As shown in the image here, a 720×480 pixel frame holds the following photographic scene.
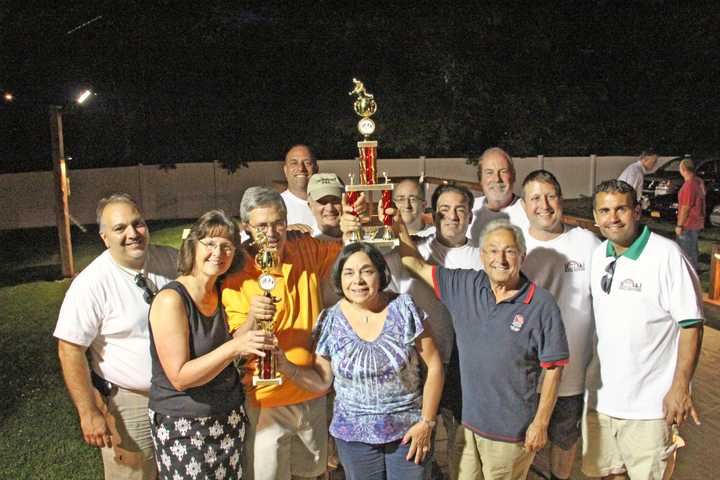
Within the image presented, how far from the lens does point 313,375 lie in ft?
11.5

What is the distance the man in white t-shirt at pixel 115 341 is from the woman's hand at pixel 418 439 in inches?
57.7

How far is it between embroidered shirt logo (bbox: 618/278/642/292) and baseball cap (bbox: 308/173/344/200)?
72.2 inches

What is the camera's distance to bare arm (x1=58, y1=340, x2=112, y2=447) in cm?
350

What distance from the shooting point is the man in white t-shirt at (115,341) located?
11.5 ft

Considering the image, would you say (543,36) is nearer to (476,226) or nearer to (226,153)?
(226,153)

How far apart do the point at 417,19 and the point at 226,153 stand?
24.2 feet

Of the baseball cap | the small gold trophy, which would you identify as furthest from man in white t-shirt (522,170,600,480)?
the small gold trophy

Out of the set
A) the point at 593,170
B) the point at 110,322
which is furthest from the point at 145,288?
the point at 593,170

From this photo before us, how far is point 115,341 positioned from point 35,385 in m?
3.68

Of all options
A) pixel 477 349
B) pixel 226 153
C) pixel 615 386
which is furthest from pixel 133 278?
pixel 226 153

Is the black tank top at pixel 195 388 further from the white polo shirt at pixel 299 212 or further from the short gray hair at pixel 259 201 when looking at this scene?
the white polo shirt at pixel 299 212

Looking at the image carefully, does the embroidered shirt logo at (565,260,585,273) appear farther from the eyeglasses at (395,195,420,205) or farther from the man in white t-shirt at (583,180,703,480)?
the eyeglasses at (395,195,420,205)

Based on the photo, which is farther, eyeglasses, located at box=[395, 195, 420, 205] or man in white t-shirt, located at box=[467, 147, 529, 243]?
man in white t-shirt, located at box=[467, 147, 529, 243]

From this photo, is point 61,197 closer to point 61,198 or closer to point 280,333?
point 61,198
